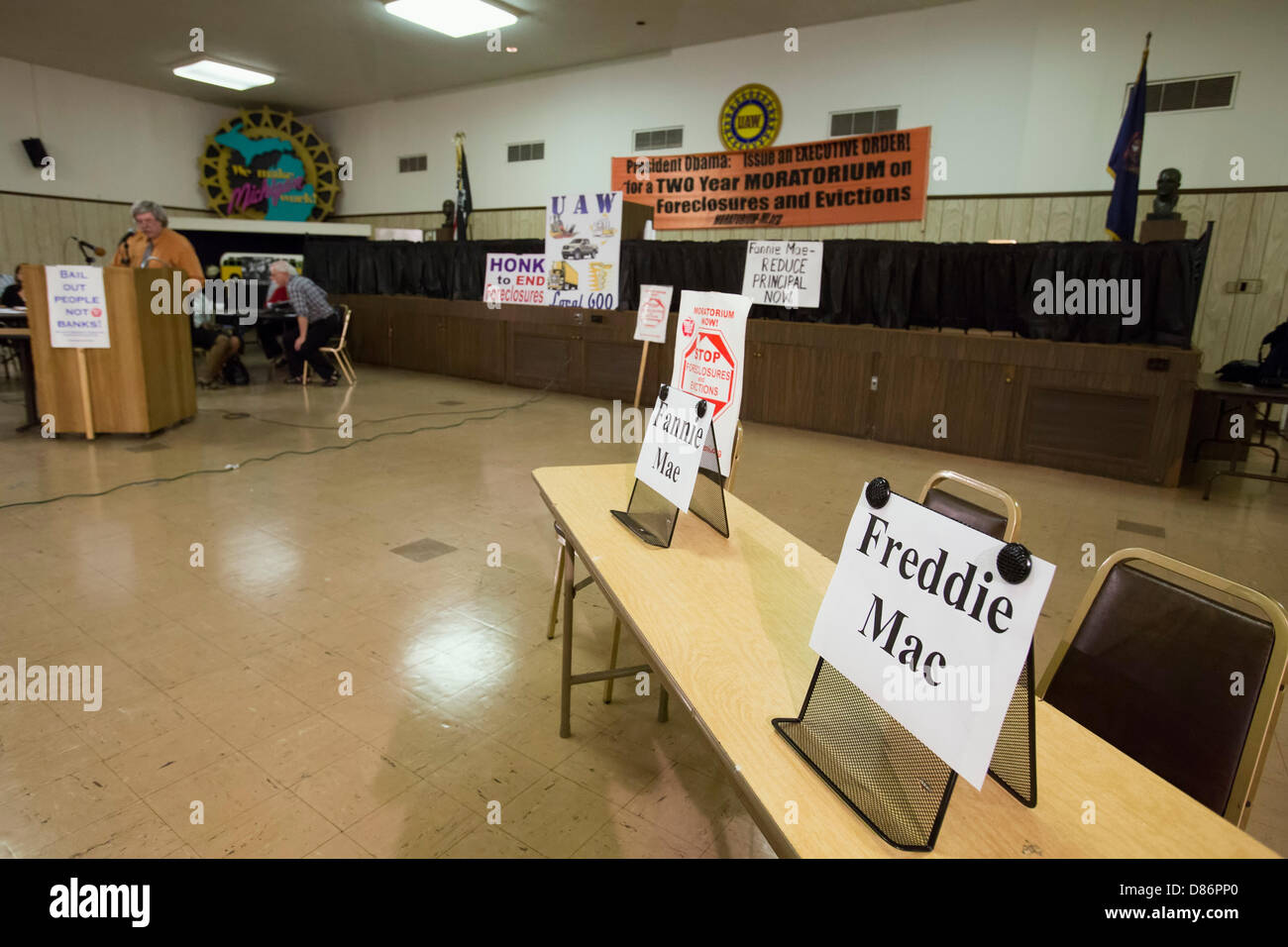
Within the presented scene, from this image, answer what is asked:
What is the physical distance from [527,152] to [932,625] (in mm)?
11462

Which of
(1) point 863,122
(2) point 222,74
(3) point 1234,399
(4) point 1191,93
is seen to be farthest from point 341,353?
(4) point 1191,93

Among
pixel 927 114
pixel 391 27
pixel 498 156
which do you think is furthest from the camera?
pixel 498 156

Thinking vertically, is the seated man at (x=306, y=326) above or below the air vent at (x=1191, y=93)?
below

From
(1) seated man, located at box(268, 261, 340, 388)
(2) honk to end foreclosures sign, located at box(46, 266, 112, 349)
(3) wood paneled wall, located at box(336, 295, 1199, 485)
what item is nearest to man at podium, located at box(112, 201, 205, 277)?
(2) honk to end foreclosures sign, located at box(46, 266, 112, 349)

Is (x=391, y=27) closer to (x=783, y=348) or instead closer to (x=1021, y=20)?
(x=783, y=348)

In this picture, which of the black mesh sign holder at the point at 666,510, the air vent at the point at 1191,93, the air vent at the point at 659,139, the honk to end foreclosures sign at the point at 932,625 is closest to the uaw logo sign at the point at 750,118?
the air vent at the point at 659,139

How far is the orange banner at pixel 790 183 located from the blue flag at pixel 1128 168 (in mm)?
2278

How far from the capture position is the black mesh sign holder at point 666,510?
1956mm

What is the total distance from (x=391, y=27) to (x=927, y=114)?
6.41m

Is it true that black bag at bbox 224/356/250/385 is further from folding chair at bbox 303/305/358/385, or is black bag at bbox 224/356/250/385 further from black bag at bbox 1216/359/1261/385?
black bag at bbox 1216/359/1261/385

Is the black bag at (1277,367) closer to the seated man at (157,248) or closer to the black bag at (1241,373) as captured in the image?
the black bag at (1241,373)

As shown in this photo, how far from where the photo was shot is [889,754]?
110 cm

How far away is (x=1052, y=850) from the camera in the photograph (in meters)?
0.91
